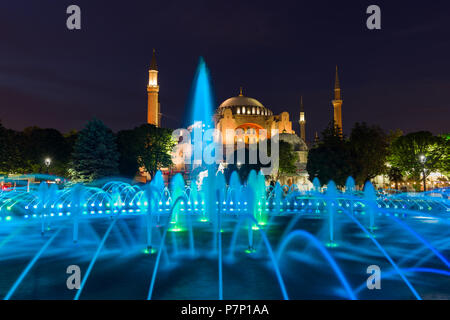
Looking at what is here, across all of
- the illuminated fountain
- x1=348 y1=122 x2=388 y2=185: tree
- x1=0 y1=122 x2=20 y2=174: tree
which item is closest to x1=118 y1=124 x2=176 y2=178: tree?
x1=0 y1=122 x2=20 y2=174: tree

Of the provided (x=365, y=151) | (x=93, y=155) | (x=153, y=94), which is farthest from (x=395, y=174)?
(x=153, y=94)

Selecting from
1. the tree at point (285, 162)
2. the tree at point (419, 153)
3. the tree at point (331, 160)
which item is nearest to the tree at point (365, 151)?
the tree at point (331, 160)

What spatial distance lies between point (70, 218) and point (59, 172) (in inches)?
1378

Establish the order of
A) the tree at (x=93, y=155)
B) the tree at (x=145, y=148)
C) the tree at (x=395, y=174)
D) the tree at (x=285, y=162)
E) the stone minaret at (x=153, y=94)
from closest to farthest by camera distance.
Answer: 1. the tree at (x=93, y=155)
2. the tree at (x=145, y=148)
3. the tree at (x=395, y=174)
4. the tree at (x=285, y=162)
5. the stone minaret at (x=153, y=94)

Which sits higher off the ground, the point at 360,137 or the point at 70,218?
the point at 360,137

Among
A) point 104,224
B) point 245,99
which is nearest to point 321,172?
point 104,224

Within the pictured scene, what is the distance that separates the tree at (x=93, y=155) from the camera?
117 ft

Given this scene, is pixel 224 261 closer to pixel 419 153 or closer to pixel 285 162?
pixel 419 153

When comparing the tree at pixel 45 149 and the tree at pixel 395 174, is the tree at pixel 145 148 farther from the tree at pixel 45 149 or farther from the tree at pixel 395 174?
the tree at pixel 395 174

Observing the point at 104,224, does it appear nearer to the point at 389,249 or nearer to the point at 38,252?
the point at 38,252

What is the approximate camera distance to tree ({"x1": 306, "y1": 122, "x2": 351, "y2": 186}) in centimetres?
3262

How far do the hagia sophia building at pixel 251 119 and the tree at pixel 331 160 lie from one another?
2501 cm

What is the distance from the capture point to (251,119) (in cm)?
8444
